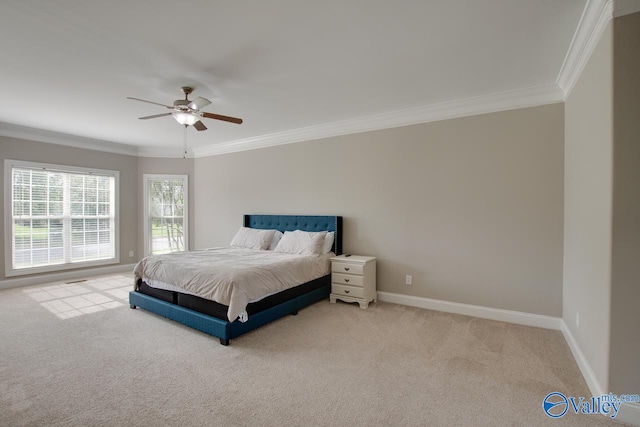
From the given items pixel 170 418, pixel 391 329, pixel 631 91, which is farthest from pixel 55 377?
pixel 631 91

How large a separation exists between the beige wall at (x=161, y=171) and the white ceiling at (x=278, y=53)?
246 cm

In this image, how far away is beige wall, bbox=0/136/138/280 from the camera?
195 inches

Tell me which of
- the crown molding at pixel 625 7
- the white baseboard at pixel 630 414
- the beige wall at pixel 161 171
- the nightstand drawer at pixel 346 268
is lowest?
the white baseboard at pixel 630 414

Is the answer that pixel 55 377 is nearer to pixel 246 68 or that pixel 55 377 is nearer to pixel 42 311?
pixel 42 311

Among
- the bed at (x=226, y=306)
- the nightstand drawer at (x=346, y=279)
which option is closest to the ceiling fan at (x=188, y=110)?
the bed at (x=226, y=306)

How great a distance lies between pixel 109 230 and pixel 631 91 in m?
7.78

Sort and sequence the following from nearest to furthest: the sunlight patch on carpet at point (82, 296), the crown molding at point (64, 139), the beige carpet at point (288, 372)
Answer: the beige carpet at point (288, 372) → the sunlight patch on carpet at point (82, 296) → the crown molding at point (64, 139)

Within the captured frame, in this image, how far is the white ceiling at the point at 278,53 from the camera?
2078 millimetres

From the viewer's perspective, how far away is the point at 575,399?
2.07m

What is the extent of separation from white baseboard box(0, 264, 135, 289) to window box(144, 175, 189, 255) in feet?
2.35

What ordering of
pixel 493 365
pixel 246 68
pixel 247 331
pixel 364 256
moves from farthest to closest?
1. pixel 364 256
2. pixel 247 331
3. pixel 246 68
4. pixel 493 365

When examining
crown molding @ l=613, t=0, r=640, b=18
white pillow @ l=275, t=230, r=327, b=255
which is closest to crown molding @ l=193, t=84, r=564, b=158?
crown molding @ l=613, t=0, r=640, b=18

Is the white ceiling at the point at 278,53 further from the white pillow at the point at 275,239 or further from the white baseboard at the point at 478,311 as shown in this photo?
the white baseboard at the point at 478,311

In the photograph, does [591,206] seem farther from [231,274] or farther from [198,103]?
[198,103]
